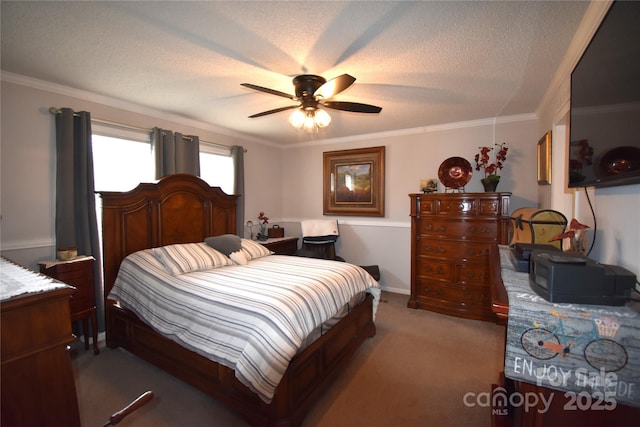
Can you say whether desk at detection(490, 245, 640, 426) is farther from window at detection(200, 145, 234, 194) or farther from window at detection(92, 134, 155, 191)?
window at detection(200, 145, 234, 194)

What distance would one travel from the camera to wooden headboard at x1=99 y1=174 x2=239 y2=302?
2.69 m

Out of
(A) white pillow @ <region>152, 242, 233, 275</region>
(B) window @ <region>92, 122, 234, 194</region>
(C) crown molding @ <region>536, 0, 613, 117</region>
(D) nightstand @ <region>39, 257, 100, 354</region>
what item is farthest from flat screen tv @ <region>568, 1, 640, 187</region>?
(B) window @ <region>92, 122, 234, 194</region>

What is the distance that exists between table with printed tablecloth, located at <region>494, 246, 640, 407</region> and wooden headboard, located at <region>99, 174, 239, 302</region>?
3.16 meters

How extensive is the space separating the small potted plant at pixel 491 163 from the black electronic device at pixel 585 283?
2.75 metres

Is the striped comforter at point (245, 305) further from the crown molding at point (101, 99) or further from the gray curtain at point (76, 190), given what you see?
the crown molding at point (101, 99)

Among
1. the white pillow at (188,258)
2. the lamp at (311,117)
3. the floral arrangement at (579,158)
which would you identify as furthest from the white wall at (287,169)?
the floral arrangement at (579,158)

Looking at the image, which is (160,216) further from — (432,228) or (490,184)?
(490,184)

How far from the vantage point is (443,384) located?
7.16ft

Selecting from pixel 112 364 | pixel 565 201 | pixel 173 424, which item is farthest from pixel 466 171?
pixel 112 364

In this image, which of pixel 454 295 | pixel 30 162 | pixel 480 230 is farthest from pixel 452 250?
pixel 30 162

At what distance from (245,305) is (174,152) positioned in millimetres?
2391

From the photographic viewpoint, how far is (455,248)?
135 inches

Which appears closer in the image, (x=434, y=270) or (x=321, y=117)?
(x=321, y=117)

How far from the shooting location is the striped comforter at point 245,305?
5.26 ft
